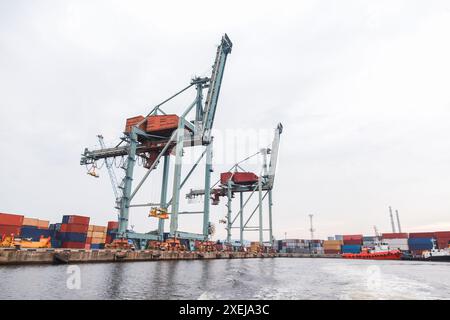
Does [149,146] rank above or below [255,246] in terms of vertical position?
above

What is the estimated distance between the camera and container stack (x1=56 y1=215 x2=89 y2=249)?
126 ft

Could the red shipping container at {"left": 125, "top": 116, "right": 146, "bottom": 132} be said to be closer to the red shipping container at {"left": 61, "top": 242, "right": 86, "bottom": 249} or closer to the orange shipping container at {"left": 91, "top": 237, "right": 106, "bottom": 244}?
the red shipping container at {"left": 61, "top": 242, "right": 86, "bottom": 249}

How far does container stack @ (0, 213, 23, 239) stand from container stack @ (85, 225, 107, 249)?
1133 cm

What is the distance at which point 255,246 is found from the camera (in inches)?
2539

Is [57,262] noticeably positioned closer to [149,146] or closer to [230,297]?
[230,297]

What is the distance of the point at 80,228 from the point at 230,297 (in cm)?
3556

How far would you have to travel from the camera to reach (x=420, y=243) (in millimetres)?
64938

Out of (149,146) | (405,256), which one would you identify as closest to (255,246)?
A: (405,256)

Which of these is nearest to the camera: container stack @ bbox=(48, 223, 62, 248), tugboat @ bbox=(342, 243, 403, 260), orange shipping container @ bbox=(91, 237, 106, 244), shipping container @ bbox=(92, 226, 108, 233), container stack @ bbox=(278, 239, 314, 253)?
container stack @ bbox=(48, 223, 62, 248)

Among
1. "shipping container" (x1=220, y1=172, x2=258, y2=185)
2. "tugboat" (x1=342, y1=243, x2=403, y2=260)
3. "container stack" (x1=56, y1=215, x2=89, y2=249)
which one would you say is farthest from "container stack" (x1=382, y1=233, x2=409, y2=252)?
"container stack" (x1=56, y1=215, x2=89, y2=249)

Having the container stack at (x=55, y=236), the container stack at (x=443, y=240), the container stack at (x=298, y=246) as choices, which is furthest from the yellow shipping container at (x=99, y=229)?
the container stack at (x=443, y=240)

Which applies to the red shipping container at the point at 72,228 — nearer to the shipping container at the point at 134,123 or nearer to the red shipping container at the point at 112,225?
the red shipping container at the point at 112,225
